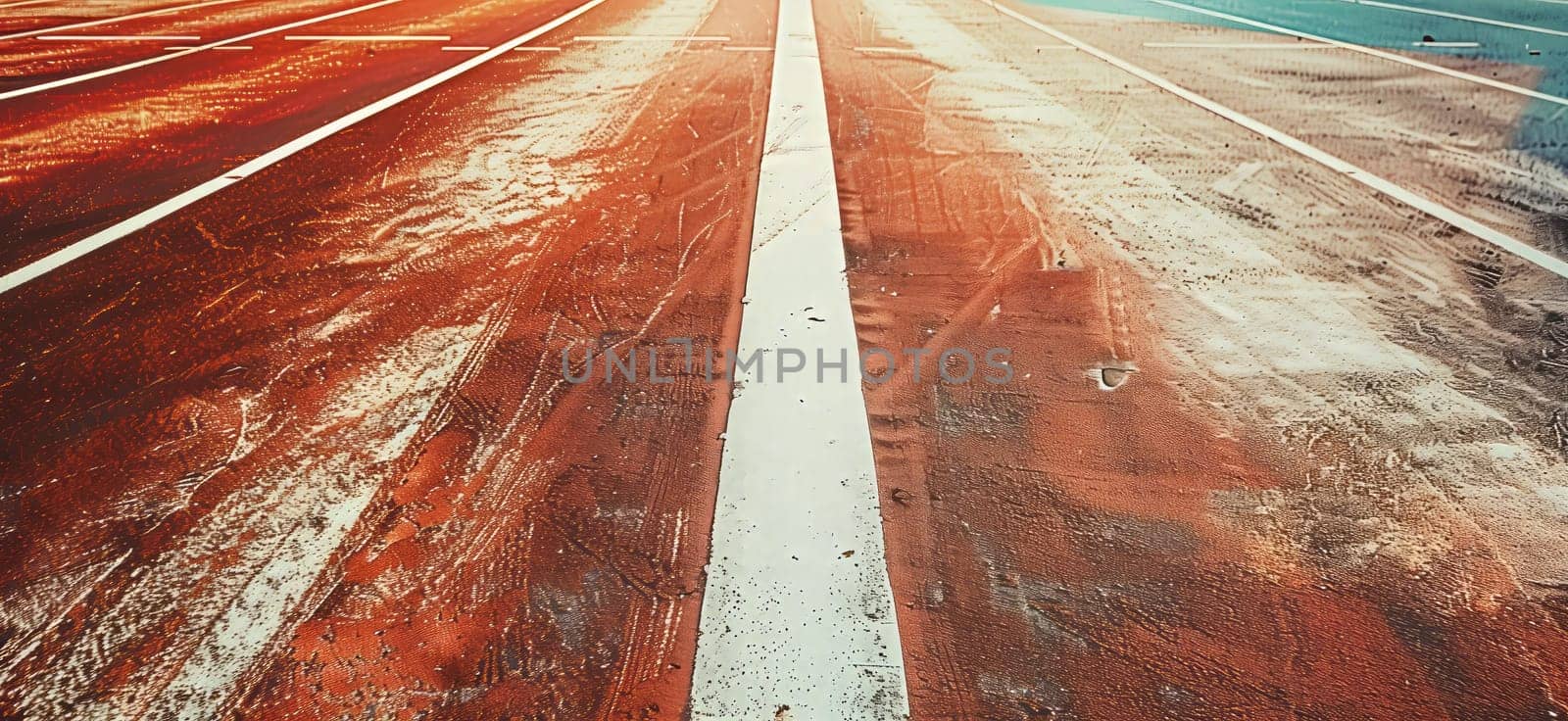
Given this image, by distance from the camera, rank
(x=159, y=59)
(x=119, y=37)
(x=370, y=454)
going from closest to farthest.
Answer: (x=370, y=454)
(x=159, y=59)
(x=119, y=37)

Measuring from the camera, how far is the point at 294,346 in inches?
137

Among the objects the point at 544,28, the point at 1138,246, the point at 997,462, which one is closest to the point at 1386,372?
the point at 1138,246

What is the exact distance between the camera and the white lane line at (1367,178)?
445 centimetres

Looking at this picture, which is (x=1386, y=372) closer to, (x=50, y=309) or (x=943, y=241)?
(x=943, y=241)

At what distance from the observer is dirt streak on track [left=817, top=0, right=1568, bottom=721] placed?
7.01ft

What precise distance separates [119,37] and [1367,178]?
454 inches

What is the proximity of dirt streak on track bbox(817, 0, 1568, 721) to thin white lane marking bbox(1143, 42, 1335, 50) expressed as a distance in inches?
239

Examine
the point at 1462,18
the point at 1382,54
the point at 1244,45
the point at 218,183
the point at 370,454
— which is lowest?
the point at 370,454

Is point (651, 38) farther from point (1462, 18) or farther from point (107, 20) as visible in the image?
point (1462, 18)

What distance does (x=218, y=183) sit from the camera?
5.10 m

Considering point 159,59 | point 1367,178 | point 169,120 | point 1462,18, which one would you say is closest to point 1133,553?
point 1367,178

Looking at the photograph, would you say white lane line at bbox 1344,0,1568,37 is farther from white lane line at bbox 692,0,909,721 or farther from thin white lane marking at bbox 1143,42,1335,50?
white lane line at bbox 692,0,909,721

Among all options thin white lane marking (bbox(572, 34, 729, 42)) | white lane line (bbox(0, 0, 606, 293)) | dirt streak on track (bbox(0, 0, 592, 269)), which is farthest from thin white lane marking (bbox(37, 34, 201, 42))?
thin white lane marking (bbox(572, 34, 729, 42))

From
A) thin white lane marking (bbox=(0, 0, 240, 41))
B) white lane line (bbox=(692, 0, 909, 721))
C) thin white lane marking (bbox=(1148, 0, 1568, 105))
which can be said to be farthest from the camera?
thin white lane marking (bbox=(0, 0, 240, 41))
